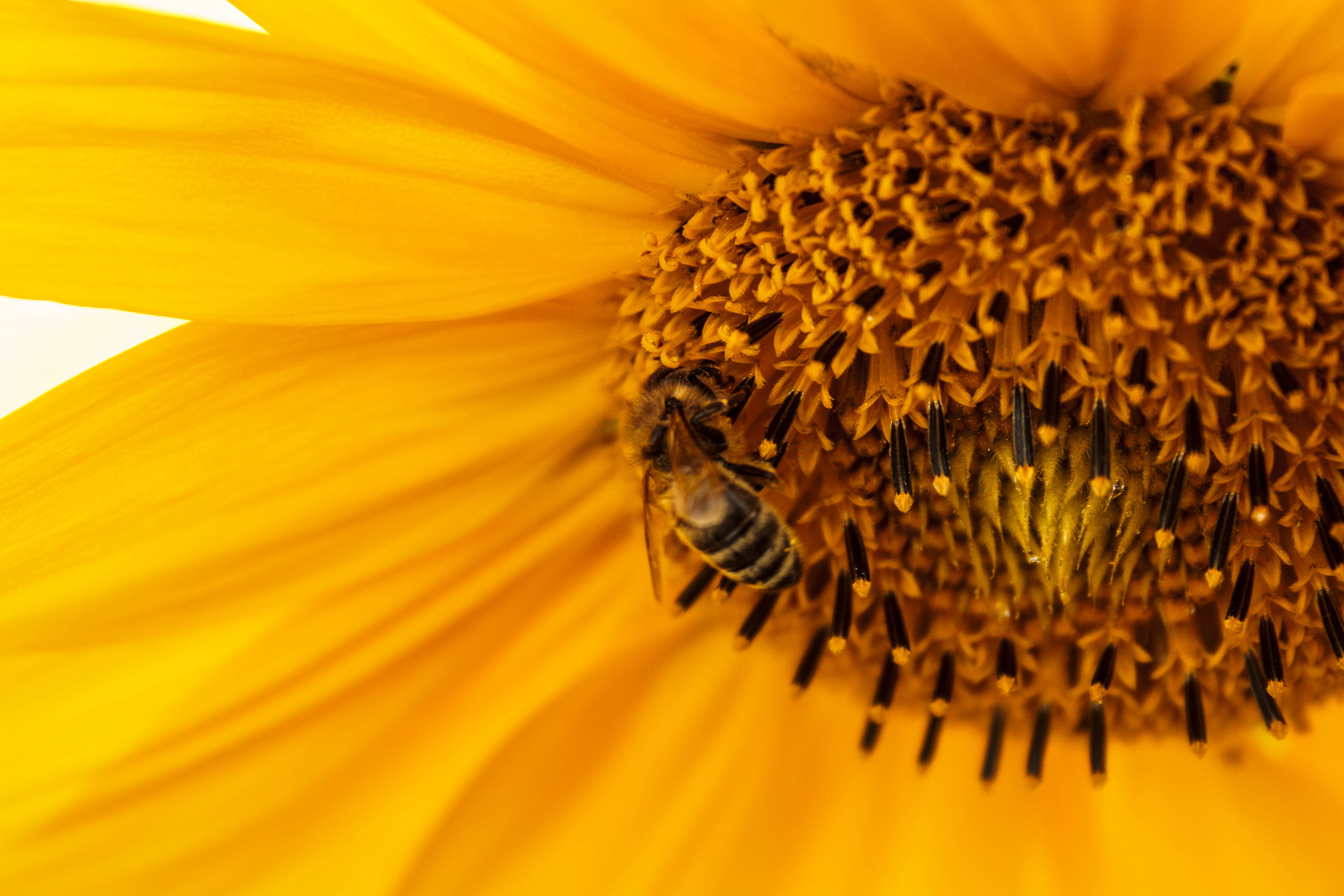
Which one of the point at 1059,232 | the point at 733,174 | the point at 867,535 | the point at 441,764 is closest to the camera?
the point at 1059,232

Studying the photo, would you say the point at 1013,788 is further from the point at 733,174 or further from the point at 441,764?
the point at 733,174

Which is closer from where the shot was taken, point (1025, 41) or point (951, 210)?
point (1025, 41)

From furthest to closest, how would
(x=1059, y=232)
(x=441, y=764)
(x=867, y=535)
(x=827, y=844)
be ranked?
(x=827, y=844) < (x=441, y=764) < (x=867, y=535) < (x=1059, y=232)

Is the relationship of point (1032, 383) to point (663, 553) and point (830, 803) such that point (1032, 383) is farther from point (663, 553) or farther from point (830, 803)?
point (830, 803)

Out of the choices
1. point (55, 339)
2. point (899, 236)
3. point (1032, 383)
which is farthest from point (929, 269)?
point (55, 339)

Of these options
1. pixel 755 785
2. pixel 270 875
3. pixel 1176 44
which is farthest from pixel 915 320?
pixel 270 875

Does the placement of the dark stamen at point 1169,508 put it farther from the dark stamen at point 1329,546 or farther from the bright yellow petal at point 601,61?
the bright yellow petal at point 601,61
